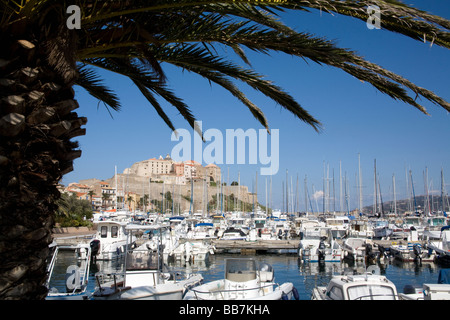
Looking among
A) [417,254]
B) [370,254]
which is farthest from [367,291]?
[417,254]

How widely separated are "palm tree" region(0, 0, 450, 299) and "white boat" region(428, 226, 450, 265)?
24055mm

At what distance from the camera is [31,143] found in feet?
12.0

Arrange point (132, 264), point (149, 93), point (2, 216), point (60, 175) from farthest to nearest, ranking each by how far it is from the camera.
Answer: point (132, 264) < point (149, 93) < point (60, 175) < point (2, 216)

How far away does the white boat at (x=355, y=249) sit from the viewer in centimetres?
2562

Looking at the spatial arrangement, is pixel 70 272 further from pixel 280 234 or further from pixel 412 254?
pixel 280 234

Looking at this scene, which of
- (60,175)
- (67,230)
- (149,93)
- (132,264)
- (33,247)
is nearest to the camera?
(33,247)

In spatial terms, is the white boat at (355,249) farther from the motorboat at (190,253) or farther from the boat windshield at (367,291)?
the boat windshield at (367,291)

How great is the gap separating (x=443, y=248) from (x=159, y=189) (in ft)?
303

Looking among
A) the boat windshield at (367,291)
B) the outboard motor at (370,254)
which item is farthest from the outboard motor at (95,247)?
the boat windshield at (367,291)

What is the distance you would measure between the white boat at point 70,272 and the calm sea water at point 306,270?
226mm
